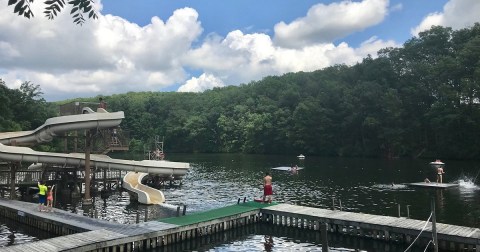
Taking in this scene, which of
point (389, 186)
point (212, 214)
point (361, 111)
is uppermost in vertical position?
point (361, 111)

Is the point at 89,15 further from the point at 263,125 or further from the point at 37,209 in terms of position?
the point at 263,125

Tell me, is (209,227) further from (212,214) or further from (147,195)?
(147,195)

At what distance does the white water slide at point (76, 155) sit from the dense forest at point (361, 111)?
2747 centimetres

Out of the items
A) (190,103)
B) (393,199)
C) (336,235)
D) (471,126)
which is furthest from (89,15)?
(190,103)

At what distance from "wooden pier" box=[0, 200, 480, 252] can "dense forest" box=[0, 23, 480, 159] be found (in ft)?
137

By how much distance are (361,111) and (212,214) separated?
296 ft

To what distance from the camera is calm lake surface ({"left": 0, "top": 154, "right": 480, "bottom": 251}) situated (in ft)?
85.3

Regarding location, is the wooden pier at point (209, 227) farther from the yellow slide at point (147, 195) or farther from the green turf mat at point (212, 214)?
the yellow slide at point (147, 195)

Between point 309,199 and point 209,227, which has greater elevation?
point 209,227

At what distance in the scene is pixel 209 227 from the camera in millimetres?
27844

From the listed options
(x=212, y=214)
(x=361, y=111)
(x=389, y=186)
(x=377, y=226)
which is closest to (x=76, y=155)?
(x=212, y=214)

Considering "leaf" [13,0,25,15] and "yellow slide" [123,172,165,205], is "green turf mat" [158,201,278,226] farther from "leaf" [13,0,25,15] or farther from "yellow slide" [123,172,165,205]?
"leaf" [13,0,25,15]

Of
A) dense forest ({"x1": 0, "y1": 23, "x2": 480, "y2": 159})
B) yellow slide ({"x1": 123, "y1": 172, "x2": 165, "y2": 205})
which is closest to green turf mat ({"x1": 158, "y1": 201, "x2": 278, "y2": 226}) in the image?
yellow slide ({"x1": 123, "y1": 172, "x2": 165, "y2": 205})

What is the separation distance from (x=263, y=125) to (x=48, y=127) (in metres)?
102
